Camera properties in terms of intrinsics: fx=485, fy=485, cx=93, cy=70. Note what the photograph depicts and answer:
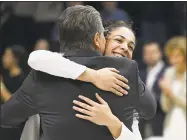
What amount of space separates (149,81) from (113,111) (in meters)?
2.68

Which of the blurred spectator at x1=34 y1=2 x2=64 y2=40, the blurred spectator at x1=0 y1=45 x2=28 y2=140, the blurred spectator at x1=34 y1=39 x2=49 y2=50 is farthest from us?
the blurred spectator at x1=34 y1=39 x2=49 y2=50

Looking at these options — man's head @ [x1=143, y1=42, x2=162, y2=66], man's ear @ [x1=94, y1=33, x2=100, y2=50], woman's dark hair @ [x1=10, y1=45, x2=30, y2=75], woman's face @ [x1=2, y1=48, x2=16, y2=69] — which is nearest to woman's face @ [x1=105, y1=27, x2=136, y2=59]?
man's ear @ [x1=94, y1=33, x2=100, y2=50]

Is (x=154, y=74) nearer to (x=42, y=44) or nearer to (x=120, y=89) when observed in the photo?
(x=42, y=44)

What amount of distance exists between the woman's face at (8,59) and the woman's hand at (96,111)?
98.0 inches

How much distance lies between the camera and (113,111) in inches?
57.2

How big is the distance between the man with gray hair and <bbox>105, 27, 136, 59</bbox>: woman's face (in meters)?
0.23

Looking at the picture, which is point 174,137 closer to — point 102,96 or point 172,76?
point 172,76

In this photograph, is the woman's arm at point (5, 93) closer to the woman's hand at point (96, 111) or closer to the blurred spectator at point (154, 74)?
the blurred spectator at point (154, 74)

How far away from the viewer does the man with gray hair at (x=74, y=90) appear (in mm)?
1439

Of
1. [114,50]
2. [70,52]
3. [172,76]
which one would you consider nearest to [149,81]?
[172,76]

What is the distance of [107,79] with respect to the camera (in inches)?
56.0

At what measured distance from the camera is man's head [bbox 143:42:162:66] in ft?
14.3

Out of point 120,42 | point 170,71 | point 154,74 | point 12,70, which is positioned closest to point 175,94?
point 170,71

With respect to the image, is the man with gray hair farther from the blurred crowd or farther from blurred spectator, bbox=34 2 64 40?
blurred spectator, bbox=34 2 64 40
